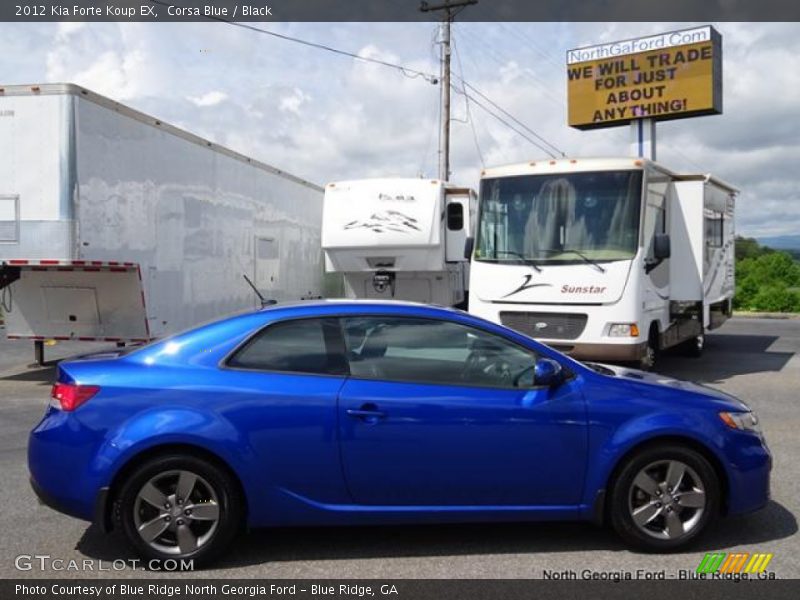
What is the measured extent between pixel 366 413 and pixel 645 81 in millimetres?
20441

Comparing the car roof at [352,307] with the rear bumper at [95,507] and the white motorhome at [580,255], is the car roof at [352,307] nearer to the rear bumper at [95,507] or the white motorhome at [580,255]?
the rear bumper at [95,507]

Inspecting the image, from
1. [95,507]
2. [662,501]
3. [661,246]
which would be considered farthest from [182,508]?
[661,246]

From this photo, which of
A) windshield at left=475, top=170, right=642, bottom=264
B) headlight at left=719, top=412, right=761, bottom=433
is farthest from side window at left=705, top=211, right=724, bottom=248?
headlight at left=719, top=412, right=761, bottom=433

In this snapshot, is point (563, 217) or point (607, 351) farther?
point (563, 217)

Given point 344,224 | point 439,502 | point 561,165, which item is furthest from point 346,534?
point 344,224

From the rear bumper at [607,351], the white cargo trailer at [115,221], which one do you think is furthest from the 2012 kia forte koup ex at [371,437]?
the white cargo trailer at [115,221]

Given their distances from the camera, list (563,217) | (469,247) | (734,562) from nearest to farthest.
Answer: (734,562) < (563,217) < (469,247)

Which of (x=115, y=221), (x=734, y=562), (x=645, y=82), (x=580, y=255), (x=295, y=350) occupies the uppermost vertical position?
(x=645, y=82)

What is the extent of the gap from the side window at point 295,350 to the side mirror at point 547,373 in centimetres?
105

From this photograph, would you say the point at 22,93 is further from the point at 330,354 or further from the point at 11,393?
the point at 330,354

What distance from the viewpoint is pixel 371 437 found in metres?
4.22

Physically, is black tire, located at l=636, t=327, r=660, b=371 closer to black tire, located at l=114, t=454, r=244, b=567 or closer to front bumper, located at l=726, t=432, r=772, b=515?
front bumper, located at l=726, t=432, r=772, b=515

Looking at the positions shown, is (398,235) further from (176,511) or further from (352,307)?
(176,511)

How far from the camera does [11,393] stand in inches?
396
